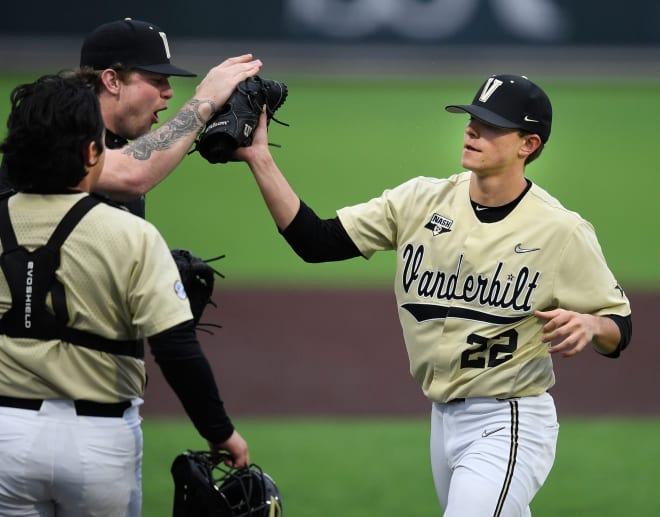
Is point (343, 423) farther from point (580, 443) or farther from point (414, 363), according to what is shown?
point (414, 363)

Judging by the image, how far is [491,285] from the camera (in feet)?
14.3

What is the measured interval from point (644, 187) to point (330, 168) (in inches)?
195

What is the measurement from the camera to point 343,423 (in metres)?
8.30

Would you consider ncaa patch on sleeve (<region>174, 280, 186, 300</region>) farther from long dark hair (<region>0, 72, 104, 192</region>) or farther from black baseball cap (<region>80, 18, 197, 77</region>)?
black baseball cap (<region>80, 18, 197, 77</region>)

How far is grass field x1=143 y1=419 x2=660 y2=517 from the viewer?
667 cm

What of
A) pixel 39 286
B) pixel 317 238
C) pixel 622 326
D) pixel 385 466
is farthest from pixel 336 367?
pixel 39 286

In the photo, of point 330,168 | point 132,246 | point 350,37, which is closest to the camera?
point 132,246

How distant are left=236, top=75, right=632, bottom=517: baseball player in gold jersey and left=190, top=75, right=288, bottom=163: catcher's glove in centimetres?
8

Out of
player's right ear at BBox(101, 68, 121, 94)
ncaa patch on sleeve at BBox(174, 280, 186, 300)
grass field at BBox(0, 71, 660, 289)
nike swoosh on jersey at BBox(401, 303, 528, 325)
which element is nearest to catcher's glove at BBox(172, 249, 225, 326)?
player's right ear at BBox(101, 68, 121, 94)

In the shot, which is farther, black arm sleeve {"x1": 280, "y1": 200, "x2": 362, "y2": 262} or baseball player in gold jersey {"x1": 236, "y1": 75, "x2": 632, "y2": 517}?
black arm sleeve {"x1": 280, "y1": 200, "x2": 362, "y2": 262}

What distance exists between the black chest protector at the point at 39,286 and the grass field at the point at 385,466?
10.7 feet

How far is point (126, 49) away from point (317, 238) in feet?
3.42

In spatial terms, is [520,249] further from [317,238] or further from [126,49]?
[126,49]

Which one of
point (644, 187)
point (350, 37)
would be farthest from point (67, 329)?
point (350, 37)
